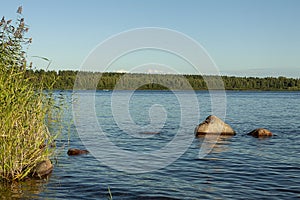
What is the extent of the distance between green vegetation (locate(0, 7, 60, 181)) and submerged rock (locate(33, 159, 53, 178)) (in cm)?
22

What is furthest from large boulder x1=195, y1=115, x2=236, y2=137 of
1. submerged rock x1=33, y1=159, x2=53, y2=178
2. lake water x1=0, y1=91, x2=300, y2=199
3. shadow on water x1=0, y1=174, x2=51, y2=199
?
shadow on water x1=0, y1=174, x2=51, y2=199

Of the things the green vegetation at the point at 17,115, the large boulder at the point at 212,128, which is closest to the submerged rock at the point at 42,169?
the green vegetation at the point at 17,115

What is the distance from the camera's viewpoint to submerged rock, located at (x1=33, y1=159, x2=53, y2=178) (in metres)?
14.9

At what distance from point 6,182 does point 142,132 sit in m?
19.2

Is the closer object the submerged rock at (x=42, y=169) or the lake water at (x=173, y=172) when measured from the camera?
the lake water at (x=173, y=172)

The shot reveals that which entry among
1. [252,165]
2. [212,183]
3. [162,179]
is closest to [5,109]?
[162,179]

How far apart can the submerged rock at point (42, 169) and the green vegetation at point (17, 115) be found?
0.22 m

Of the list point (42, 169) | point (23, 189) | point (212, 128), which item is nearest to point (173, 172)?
point (42, 169)

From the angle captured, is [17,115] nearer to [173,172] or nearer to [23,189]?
[23,189]

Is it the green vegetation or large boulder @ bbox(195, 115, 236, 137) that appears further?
large boulder @ bbox(195, 115, 236, 137)

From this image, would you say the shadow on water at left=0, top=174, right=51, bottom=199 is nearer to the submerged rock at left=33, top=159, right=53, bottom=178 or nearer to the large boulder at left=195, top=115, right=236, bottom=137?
the submerged rock at left=33, top=159, right=53, bottom=178

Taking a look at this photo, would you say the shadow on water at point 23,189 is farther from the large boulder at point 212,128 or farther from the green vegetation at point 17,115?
the large boulder at point 212,128

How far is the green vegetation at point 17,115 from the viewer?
12.7m

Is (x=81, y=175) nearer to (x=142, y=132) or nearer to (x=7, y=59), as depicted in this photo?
(x=7, y=59)
